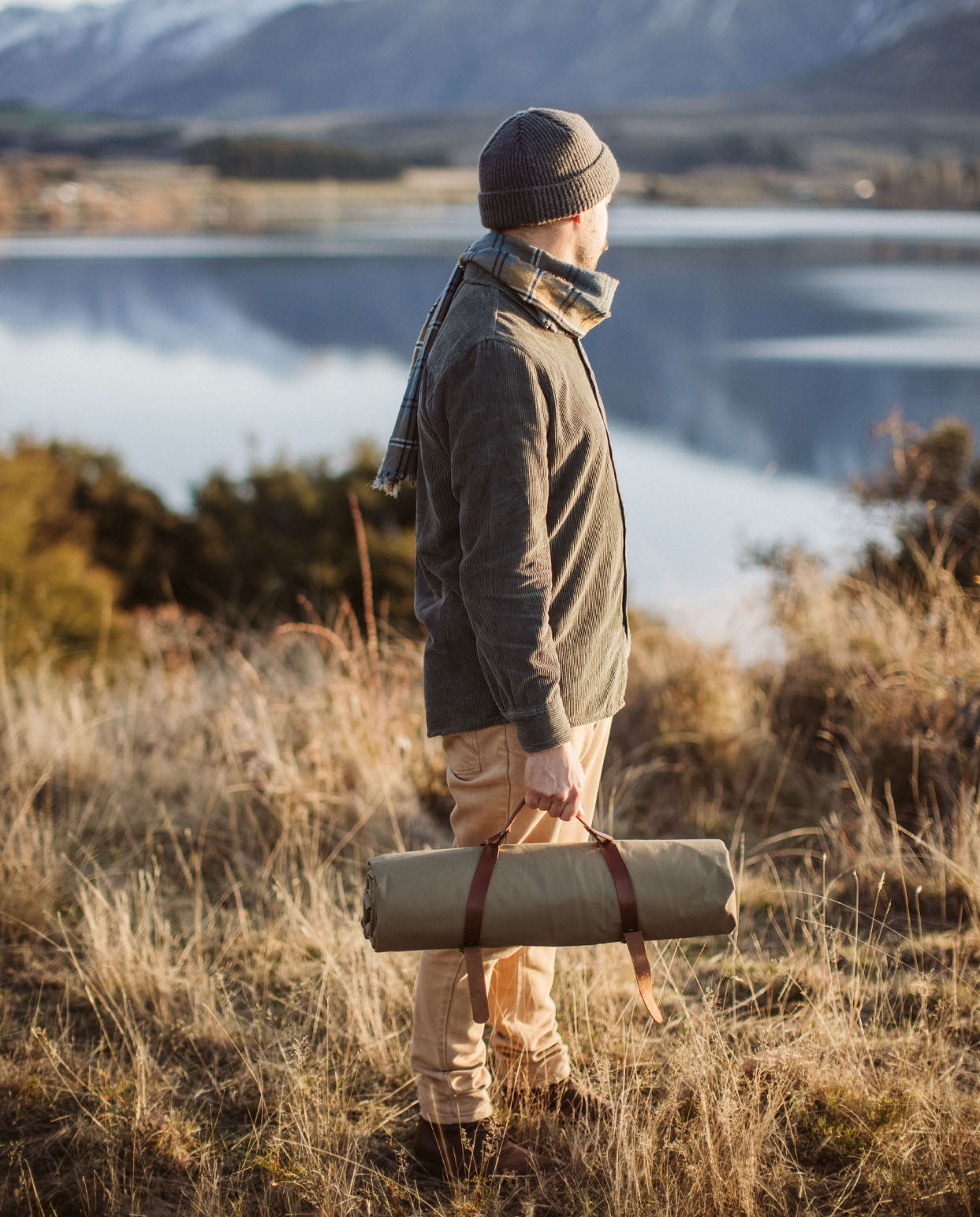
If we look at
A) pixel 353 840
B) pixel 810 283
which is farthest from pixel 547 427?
pixel 810 283

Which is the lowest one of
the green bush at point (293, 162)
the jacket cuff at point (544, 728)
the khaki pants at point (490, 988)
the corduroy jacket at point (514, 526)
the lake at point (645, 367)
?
the khaki pants at point (490, 988)

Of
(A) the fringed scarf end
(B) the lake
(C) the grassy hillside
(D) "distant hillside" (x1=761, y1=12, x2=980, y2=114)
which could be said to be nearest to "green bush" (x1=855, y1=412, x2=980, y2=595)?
(B) the lake

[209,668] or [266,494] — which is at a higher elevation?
[266,494]

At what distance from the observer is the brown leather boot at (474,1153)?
1.80 m

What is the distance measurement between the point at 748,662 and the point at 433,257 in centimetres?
4223

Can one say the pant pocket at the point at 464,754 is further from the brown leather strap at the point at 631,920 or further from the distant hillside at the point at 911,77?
the distant hillside at the point at 911,77

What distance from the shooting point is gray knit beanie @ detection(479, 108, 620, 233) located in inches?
60.5

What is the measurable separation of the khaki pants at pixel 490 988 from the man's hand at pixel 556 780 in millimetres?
104

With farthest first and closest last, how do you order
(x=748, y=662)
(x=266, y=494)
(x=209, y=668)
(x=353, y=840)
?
(x=266, y=494), (x=209, y=668), (x=748, y=662), (x=353, y=840)

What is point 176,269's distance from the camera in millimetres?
46031

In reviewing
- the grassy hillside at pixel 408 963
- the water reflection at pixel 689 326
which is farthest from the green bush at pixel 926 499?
the water reflection at pixel 689 326

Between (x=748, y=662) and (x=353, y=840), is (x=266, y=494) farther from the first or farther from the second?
(x=353, y=840)

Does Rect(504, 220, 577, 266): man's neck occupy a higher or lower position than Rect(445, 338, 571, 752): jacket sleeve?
higher

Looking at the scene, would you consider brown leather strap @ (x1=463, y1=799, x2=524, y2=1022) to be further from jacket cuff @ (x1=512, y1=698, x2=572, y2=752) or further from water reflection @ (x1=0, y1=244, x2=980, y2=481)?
water reflection @ (x1=0, y1=244, x2=980, y2=481)
